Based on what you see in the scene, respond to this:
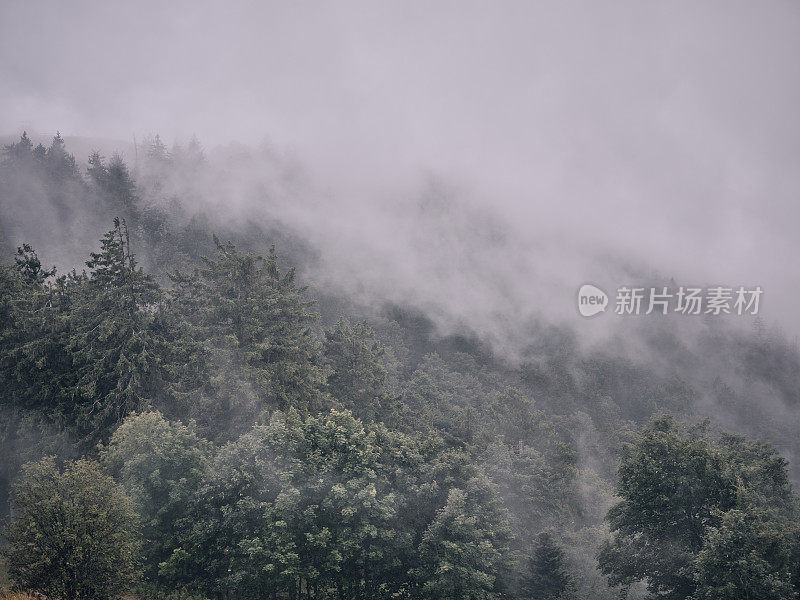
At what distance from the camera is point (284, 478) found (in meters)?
24.2

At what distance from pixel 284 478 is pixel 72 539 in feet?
30.5

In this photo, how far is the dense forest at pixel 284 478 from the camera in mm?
22812

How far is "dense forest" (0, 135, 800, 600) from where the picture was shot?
22.8 meters

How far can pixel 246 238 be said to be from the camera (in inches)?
4638

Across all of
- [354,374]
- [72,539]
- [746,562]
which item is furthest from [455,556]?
[354,374]

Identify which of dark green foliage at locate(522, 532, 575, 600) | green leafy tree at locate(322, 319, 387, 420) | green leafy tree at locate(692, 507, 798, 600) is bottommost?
dark green foliage at locate(522, 532, 575, 600)

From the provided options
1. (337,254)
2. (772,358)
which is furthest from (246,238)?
(772,358)

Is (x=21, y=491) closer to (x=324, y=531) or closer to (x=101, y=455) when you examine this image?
(x=101, y=455)

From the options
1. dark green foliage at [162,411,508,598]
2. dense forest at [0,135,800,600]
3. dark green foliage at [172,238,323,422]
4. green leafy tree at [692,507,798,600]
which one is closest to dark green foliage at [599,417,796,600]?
dense forest at [0,135,800,600]

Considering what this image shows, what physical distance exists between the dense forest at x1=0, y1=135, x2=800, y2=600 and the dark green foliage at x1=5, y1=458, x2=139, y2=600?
83 mm

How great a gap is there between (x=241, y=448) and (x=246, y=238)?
99760 millimetres

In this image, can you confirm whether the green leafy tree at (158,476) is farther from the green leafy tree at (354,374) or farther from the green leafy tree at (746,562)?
the green leafy tree at (746,562)

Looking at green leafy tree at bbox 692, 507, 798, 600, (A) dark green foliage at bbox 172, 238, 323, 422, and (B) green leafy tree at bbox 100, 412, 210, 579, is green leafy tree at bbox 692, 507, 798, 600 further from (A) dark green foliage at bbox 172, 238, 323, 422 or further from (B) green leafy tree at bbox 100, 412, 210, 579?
(A) dark green foliage at bbox 172, 238, 323, 422

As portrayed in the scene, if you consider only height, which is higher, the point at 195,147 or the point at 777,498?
the point at 195,147
